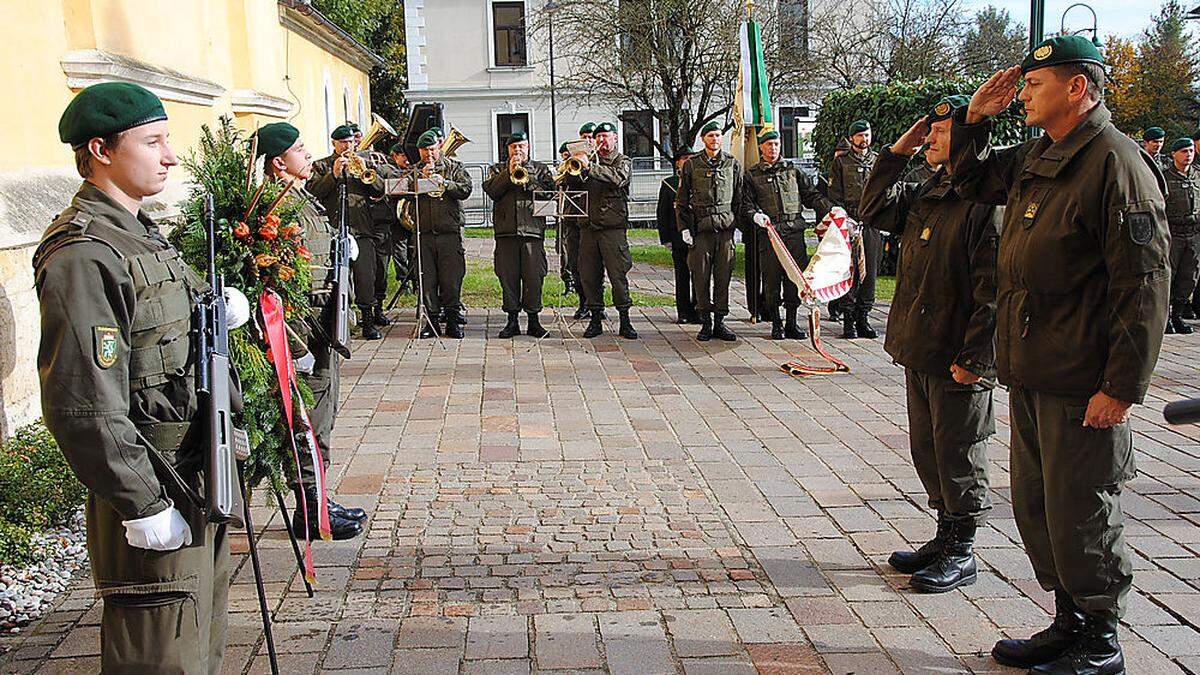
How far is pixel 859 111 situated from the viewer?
1664 centimetres

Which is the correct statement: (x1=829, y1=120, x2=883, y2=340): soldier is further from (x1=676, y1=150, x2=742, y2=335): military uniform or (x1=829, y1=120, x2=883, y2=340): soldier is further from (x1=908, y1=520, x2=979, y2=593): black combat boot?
(x1=908, y1=520, x2=979, y2=593): black combat boot

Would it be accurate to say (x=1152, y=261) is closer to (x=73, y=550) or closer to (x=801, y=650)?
(x=801, y=650)

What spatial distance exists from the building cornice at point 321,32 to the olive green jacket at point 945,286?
1681 centimetres

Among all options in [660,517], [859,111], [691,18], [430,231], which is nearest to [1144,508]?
[660,517]

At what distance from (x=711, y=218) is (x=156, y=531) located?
8923 mm

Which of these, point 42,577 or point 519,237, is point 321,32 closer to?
point 519,237

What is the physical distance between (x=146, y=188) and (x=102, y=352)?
0.57m

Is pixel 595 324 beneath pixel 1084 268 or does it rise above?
beneath

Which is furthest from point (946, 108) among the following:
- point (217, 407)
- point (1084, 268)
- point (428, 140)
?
point (428, 140)

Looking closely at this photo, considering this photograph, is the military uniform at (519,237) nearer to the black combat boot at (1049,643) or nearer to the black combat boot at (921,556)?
the black combat boot at (921,556)

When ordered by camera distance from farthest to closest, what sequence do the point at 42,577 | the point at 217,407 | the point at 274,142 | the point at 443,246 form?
the point at 443,246 < the point at 274,142 < the point at 42,577 < the point at 217,407

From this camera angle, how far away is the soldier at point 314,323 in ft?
15.9

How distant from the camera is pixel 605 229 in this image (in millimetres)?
11555

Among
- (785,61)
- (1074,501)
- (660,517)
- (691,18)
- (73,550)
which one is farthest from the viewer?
(785,61)
